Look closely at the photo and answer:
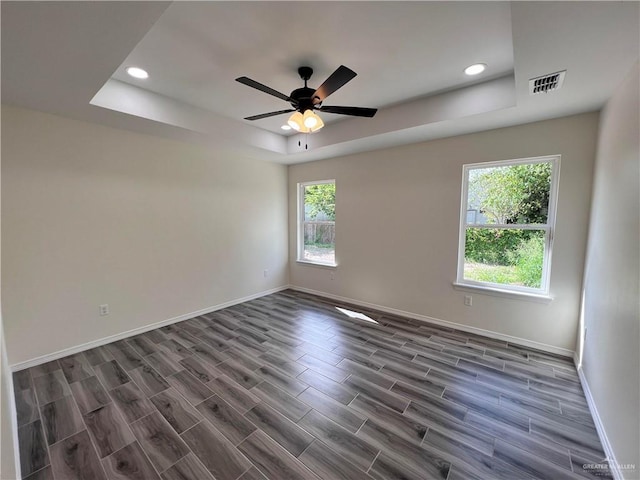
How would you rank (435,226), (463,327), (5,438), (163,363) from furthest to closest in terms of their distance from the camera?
(435,226) < (463,327) < (163,363) < (5,438)

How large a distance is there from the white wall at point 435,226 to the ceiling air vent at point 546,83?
86 cm

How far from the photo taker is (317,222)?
194 inches

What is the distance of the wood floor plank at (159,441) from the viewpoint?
1.59 m

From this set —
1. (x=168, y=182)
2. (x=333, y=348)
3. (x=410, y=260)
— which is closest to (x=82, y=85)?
(x=168, y=182)

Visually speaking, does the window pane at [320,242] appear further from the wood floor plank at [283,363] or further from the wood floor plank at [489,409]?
the wood floor plank at [489,409]

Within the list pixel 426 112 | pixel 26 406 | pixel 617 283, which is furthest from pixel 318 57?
pixel 26 406

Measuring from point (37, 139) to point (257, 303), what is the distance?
127 inches

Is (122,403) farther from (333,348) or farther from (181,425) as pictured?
(333,348)

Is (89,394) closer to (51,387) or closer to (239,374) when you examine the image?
(51,387)

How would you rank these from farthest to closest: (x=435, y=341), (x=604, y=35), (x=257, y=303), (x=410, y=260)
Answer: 1. (x=257, y=303)
2. (x=410, y=260)
3. (x=435, y=341)
4. (x=604, y=35)

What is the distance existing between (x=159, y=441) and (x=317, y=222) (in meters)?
3.74

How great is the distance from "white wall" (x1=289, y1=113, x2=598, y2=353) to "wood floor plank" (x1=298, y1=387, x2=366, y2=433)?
2.11 meters

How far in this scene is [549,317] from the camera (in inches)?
111

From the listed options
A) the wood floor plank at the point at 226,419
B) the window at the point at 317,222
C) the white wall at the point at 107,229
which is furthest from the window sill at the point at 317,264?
the wood floor plank at the point at 226,419
